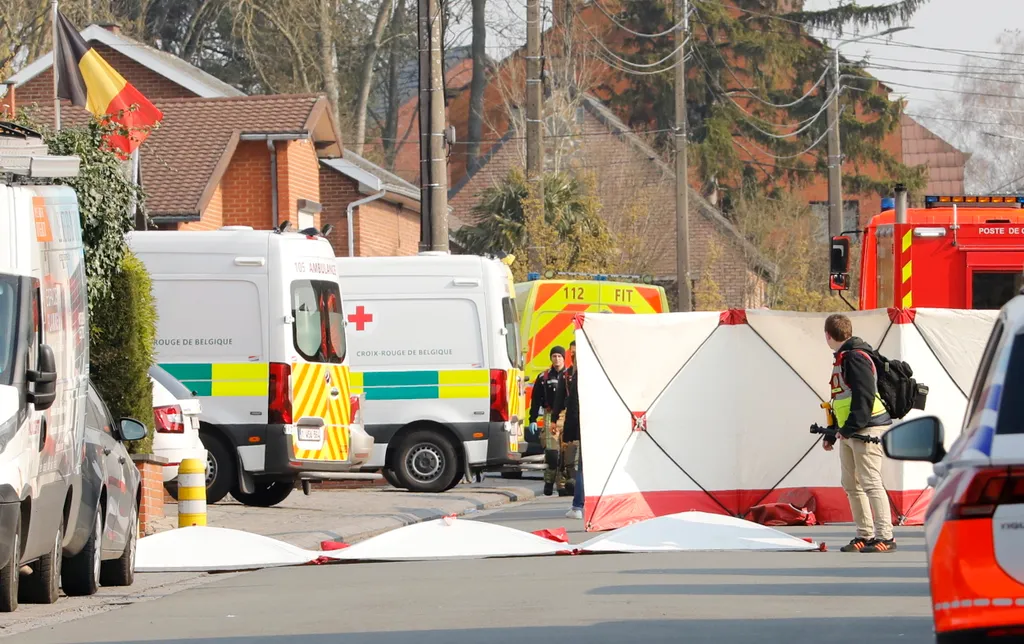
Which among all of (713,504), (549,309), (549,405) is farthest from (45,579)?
(549,309)

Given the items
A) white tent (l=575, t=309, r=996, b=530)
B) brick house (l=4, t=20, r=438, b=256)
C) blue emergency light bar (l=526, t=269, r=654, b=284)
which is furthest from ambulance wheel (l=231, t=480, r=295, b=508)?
brick house (l=4, t=20, r=438, b=256)

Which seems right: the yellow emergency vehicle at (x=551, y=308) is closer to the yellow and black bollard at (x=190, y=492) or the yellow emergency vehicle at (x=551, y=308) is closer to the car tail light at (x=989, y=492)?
the yellow and black bollard at (x=190, y=492)

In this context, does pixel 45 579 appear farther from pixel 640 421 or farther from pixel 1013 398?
pixel 640 421

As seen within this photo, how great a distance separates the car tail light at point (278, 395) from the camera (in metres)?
19.6

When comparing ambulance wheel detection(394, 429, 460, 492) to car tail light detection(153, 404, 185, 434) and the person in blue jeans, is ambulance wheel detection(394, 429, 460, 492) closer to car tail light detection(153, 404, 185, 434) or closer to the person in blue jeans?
the person in blue jeans

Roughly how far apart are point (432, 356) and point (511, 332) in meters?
1.03

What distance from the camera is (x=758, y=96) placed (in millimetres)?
66062

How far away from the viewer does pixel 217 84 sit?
4175 cm

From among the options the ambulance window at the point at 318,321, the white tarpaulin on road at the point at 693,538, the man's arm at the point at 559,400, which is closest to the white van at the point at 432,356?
the man's arm at the point at 559,400

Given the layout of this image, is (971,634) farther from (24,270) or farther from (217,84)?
(217,84)

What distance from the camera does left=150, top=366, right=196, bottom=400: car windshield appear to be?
61.4 feet

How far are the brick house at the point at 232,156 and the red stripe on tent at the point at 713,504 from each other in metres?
16.1

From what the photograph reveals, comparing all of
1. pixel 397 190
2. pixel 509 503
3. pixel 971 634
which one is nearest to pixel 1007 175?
pixel 397 190

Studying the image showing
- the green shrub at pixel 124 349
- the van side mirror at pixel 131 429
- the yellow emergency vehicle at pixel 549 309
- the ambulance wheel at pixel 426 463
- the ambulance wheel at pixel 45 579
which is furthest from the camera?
the yellow emergency vehicle at pixel 549 309
